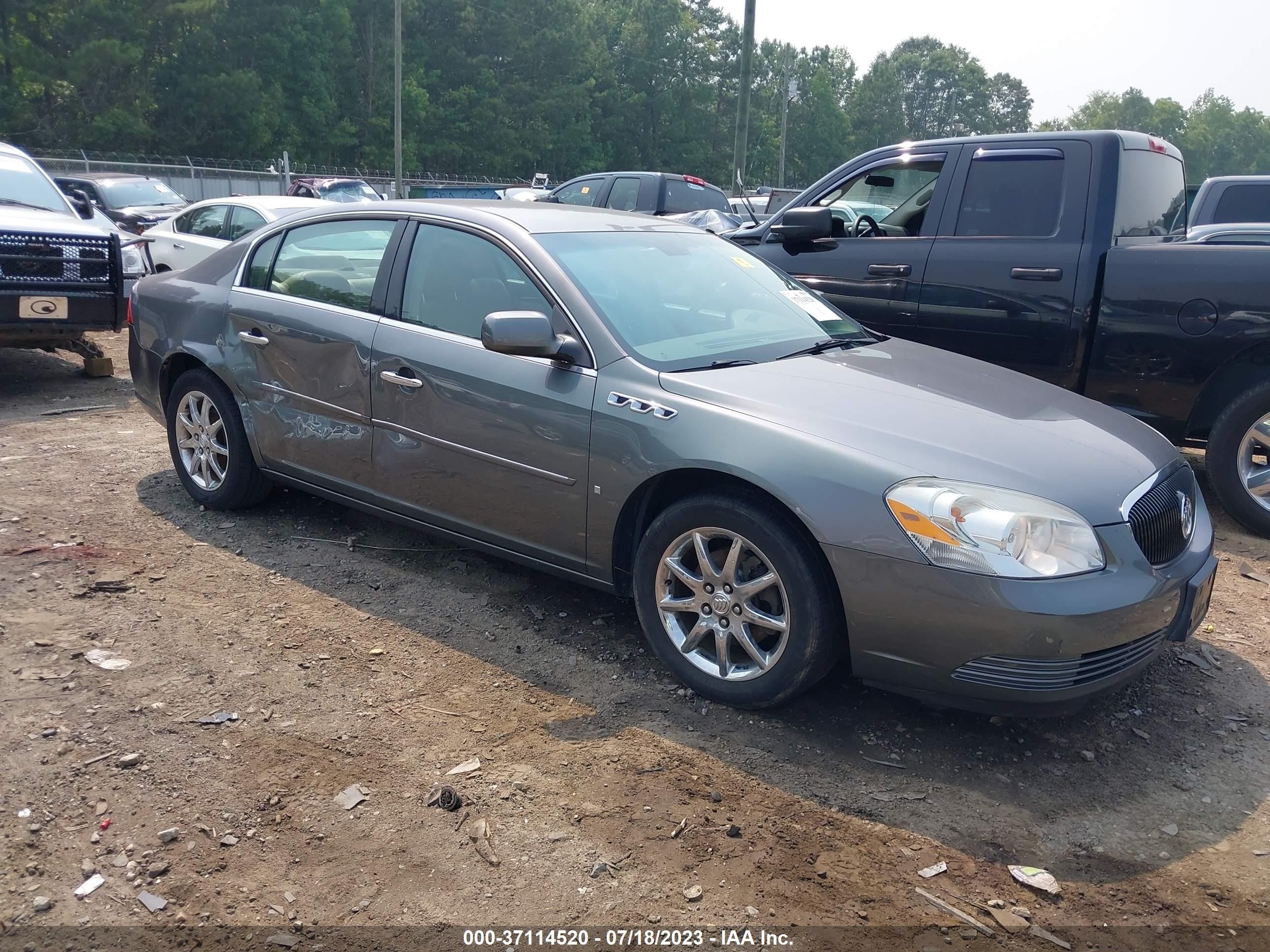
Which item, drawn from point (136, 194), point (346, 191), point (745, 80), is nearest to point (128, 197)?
point (136, 194)

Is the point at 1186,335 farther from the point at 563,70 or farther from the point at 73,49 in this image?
the point at 563,70

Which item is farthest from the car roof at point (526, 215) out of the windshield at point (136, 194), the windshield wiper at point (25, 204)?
the windshield at point (136, 194)

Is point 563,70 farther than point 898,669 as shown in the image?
Yes

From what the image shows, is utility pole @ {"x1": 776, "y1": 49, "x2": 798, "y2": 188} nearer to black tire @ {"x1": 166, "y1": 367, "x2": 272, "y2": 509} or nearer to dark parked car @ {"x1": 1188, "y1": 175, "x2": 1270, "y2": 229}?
dark parked car @ {"x1": 1188, "y1": 175, "x2": 1270, "y2": 229}

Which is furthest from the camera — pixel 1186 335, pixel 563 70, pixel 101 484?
pixel 563 70

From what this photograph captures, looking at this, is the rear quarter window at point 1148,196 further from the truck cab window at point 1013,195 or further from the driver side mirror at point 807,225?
the driver side mirror at point 807,225

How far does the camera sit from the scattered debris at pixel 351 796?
299cm

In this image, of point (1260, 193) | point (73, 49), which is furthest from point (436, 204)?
point (73, 49)

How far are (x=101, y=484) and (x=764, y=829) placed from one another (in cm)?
457

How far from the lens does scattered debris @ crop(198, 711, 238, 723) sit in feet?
11.2

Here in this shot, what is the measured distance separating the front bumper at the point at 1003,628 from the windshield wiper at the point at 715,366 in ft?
3.01

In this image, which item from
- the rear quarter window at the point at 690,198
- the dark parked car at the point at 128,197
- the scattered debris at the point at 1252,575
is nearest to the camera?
the scattered debris at the point at 1252,575

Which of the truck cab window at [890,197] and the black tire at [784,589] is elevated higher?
the truck cab window at [890,197]

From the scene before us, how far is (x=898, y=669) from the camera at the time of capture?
3217 millimetres
